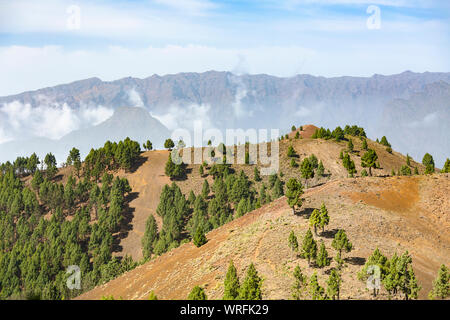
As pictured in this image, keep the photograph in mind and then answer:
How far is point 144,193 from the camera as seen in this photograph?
547ft

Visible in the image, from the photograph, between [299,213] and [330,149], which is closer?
[299,213]

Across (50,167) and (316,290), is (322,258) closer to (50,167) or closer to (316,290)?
(316,290)

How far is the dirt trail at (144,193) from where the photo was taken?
463 feet

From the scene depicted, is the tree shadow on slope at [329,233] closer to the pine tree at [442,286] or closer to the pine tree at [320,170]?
the pine tree at [442,286]

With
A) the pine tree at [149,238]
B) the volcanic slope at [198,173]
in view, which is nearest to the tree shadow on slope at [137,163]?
the volcanic slope at [198,173]

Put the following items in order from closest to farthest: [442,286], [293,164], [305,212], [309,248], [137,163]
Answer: [442,286]
[309,248]
[305,212]
[293,164]
[137,163]

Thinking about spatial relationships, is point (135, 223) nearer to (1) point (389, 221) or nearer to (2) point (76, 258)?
(2) point (76, 258)

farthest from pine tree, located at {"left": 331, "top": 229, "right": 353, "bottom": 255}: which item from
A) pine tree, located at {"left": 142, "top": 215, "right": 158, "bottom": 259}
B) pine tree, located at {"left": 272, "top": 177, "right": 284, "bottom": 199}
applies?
pine tree, located at {"left": 272, "top": 177, "right": 284, "bottom": 199}

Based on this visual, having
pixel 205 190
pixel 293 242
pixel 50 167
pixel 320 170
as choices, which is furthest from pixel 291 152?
pixel 50 167

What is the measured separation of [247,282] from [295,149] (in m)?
130

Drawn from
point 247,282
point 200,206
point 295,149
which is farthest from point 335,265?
point 295,149

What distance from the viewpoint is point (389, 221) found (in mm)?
71500

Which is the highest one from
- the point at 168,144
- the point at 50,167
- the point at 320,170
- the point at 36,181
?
the point at 168,144
